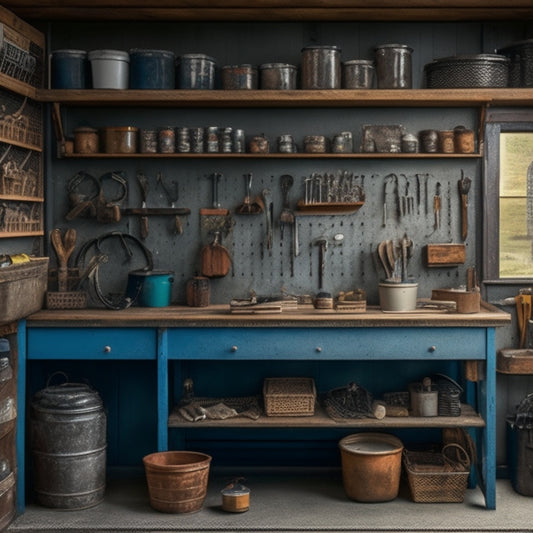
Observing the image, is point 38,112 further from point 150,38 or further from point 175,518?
point 175,518

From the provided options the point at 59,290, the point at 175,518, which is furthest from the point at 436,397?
the point at 59,290

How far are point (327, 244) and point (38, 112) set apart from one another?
1886mm

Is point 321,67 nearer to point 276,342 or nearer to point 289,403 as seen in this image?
point 276,342

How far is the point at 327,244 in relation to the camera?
5.30 meters

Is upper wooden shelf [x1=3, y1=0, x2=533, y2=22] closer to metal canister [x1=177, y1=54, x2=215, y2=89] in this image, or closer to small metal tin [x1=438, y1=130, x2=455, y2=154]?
metal canister [x1=177, y1=54, x2=215, y2=89]

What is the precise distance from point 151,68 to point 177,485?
2.34 meters

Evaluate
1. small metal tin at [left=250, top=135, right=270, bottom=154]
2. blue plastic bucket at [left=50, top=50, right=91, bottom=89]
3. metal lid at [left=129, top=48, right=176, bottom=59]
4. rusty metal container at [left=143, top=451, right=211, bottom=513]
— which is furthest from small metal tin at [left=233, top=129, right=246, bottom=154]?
rusty metal container at [left=143, top=451, right=211, bottom=513]

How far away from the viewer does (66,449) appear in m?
4.62

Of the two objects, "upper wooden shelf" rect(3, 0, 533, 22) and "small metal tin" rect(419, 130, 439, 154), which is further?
"small metal tin" rect(419, 130, 439, 154)

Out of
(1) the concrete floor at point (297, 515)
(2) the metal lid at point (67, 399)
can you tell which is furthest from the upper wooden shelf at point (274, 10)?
(1) the concrete floor at point (297, 515)

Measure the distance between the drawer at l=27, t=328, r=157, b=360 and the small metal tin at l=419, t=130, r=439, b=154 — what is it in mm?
1965

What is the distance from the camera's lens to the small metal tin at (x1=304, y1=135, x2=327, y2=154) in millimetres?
5117

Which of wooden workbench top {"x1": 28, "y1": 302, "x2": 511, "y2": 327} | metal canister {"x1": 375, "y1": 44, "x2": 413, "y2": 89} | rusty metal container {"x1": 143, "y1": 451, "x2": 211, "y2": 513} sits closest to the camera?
rusty metal container {"x1": 143, "y1": 451, "x2": 211, "y2": 513}

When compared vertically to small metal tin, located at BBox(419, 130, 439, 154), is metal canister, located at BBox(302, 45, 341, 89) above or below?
above
